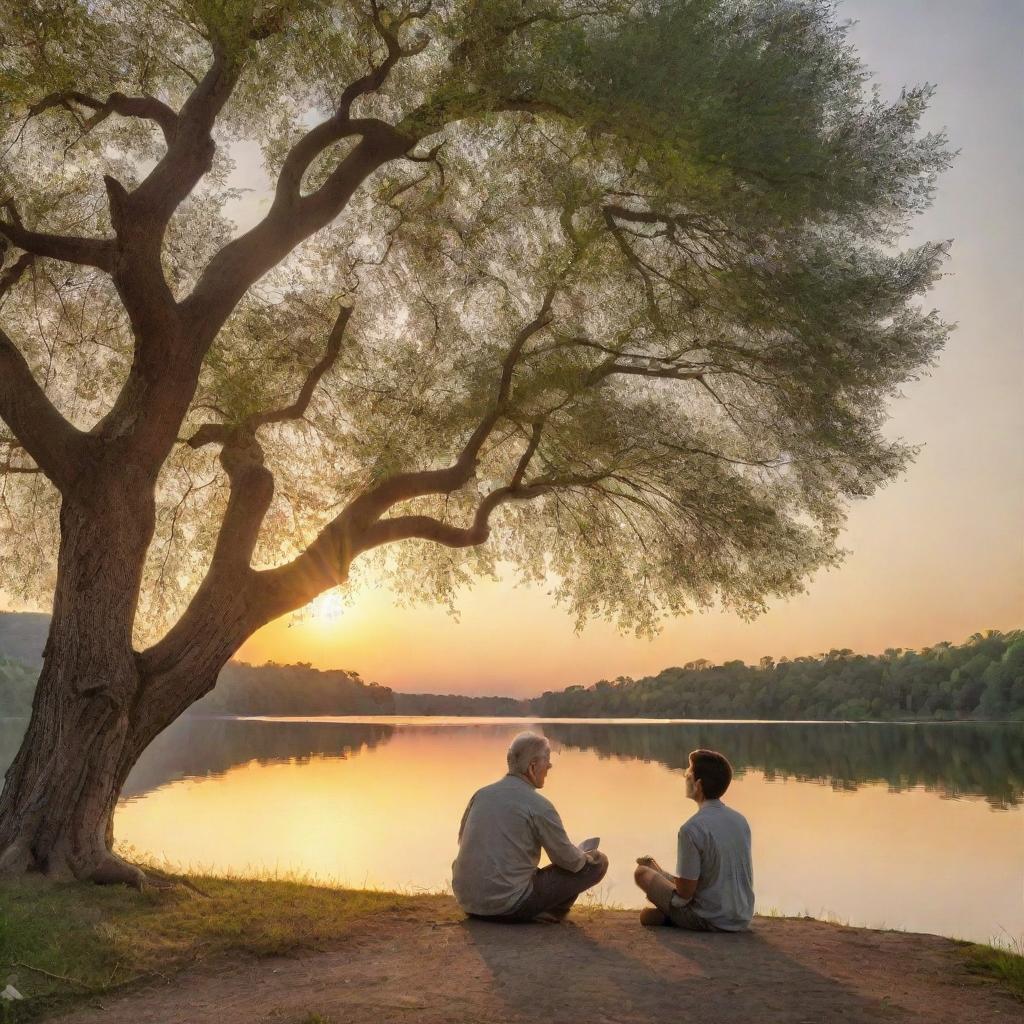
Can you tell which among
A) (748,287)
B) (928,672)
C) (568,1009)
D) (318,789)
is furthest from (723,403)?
(928,672)

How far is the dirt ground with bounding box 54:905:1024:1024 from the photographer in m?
5.24

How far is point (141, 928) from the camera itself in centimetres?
720

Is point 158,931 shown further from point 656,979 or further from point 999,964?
point 999,964

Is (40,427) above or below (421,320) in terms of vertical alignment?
below

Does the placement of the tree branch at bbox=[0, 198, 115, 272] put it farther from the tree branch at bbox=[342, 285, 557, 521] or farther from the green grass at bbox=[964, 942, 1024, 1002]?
the green grass at bbox=[964, 942, 1024, 1002]

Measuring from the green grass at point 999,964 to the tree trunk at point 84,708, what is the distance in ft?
21.6

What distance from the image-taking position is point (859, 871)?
58.2 feet

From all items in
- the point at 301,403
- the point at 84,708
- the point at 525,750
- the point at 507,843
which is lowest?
the point at 507,843

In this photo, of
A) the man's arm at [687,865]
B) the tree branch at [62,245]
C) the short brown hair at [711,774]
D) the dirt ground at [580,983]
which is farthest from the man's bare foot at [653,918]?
the tree branch at [62,245]

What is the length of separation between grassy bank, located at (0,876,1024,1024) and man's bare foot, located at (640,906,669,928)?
864 mm

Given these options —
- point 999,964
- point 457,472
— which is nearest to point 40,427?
point 457,472

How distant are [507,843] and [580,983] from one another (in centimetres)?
170

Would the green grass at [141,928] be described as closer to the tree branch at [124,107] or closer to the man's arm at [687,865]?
the man's arm at [687,865]

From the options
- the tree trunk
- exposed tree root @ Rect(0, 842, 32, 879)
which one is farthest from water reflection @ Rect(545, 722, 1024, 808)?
exposed tree root @ Rect(0, 842, 32, 879)
